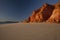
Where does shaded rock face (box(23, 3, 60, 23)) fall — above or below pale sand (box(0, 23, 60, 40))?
above

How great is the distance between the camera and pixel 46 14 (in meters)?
1.87

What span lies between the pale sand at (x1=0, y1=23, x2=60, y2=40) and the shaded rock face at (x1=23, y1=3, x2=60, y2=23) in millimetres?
60

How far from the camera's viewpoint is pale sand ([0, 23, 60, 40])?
5.87 ft

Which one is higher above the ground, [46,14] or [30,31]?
[46,14]

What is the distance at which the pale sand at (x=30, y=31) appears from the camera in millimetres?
1788

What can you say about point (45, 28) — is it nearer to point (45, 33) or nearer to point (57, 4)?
point (45, 33)

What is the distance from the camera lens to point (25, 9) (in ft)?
6.53

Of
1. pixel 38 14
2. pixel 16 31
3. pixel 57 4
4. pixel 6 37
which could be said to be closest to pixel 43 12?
pixel 38 14

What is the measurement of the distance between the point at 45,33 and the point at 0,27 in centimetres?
68

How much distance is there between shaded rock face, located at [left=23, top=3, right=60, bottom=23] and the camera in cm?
182

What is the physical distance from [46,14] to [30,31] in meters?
0.33

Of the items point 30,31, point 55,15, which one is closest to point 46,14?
point 55,15

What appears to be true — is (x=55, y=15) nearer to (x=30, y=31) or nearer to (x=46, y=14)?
(x=46, y=14)

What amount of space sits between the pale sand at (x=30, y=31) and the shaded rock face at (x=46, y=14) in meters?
0.06
